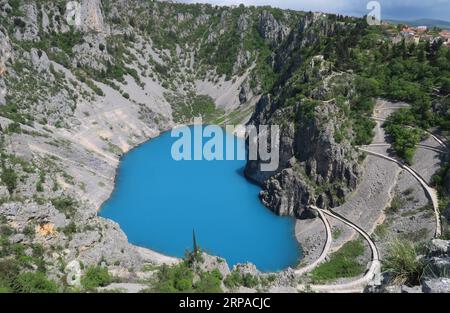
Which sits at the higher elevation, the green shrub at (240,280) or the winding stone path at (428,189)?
the winding stone path at (428,189)

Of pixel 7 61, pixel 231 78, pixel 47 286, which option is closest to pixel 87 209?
pixel 47 286

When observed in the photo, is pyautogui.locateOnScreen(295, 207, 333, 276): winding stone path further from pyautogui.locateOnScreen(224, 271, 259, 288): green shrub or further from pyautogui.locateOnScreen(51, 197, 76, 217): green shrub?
pyautogui.locateOnScreen(51, 197, 76, 217): green shrub

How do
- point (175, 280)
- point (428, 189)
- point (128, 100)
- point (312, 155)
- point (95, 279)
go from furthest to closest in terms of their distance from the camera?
1. point (128, 100)
2. point (312, 155)
3. point (428, 189)
4. point (175, 280)
5. point (95, 279)

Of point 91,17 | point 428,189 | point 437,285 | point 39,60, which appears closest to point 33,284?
point 437,285

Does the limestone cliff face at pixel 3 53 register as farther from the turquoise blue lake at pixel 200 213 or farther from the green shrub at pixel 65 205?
the green shrub at pixel 65 205

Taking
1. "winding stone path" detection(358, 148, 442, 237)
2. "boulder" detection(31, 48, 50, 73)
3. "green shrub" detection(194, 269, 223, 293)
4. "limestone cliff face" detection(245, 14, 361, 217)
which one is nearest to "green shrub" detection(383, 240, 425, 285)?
"green shrub" detection(194, 269, 223, 293)

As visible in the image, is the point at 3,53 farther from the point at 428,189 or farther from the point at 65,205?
the point at 428,189

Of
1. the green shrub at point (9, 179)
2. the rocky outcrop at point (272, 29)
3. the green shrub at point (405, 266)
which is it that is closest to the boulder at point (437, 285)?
the green shrub at point (405, 266)
